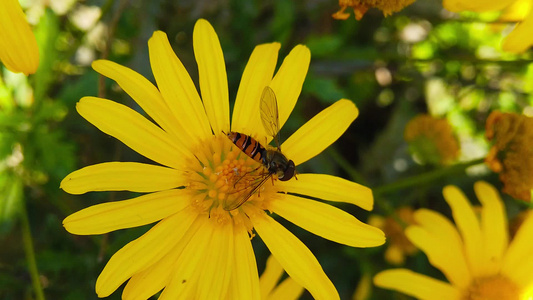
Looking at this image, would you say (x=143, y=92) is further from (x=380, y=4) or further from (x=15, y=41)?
(x=380, y=4)

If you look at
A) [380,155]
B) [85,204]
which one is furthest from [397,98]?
[85,204]

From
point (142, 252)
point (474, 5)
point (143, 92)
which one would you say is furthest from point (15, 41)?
point (474, 5)

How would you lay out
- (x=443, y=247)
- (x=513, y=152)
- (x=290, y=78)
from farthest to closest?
(x=443, y=247)
(x=513, y=152)
(x=290, y=78)

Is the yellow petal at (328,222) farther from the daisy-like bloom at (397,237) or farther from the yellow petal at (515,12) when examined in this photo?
the yellow petal at (515,12)

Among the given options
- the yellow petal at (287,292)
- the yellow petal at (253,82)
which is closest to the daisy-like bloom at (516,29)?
the yellow petal at (253,82)

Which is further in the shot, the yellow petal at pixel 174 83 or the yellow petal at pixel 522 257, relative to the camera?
the yellow petal at pixel 522 257
